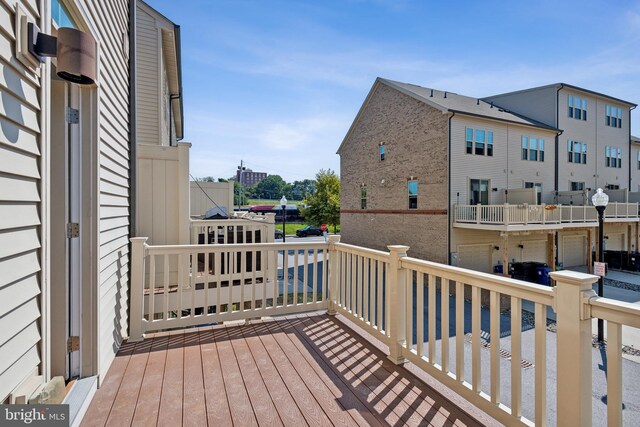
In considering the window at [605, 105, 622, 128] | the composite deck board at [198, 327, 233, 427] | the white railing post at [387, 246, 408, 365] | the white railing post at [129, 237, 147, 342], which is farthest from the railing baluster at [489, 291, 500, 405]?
the window at [605, 105, 622, 128]

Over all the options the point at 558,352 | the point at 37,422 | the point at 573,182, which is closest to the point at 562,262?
the point at 573,182

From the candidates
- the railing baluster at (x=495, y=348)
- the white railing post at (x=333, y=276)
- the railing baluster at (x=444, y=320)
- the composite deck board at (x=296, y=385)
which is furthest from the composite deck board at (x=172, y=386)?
the railing baluster at (x=495, y=348)

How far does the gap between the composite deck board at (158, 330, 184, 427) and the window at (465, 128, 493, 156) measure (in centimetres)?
1239

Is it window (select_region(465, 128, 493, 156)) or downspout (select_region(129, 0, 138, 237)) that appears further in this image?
window (select_region(465, 128, 493, 156))

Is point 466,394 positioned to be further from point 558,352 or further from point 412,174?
point 412,174

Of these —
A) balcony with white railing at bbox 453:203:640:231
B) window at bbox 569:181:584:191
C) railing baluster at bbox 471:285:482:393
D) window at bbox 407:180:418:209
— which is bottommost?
railing baluster at bbox 471:285:482:393

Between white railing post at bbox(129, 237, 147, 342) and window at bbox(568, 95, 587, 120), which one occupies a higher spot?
window at bbox(568, 95, 587, 120)

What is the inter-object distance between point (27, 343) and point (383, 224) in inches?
571

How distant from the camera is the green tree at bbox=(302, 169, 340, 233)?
77.9 ft

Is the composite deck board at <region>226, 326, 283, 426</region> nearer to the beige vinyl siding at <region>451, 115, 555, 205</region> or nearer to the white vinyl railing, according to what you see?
the white vinyl railing

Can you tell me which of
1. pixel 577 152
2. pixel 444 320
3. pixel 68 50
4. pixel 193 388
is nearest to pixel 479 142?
pixel 577 152

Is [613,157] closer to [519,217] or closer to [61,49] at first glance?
[519,217]

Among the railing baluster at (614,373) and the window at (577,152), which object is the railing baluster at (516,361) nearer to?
the railing baluster at (614,373)

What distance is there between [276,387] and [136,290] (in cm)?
177
